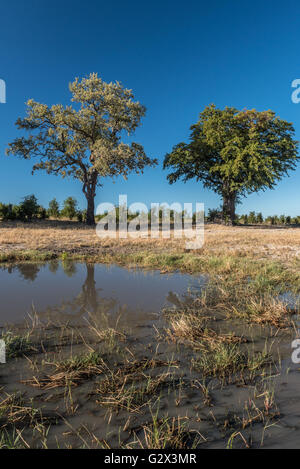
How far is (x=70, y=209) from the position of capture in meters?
33.4

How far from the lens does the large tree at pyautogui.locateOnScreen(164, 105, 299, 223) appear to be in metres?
28.9

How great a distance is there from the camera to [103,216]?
36125 millimetres

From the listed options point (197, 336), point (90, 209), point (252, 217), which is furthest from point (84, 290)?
point (252, 217)

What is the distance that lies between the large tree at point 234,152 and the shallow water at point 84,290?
24.8m

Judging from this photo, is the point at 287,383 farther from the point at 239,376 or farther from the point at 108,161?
the point at 108,161

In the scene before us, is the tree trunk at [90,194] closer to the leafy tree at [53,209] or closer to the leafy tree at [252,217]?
the leafy tree at [53,209]

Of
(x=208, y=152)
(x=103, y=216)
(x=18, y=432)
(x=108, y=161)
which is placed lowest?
(x=18, y=432)

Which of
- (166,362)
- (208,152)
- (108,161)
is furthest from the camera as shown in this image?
(208,152)

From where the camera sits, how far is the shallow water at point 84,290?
4.55m

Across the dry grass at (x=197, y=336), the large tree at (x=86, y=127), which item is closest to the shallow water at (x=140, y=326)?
the dry grass at (x=197, y=336)

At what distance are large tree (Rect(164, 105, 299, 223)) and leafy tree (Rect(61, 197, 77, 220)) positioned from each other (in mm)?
13965

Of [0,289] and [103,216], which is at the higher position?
[103,216]
